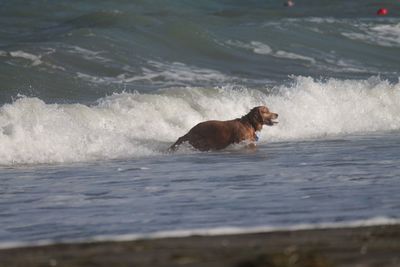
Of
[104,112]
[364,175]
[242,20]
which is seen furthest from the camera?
[242,20]

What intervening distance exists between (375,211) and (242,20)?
80.3 feet

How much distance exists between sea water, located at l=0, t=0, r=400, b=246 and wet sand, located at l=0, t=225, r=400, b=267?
603 mm

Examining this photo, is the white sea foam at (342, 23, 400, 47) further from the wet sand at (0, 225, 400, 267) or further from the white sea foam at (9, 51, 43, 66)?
the wet sand at (0, 225, 400, 267)

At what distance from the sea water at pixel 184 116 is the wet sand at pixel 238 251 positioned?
603 millimetres

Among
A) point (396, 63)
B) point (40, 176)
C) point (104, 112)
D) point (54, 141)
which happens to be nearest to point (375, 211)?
point (40, 176)

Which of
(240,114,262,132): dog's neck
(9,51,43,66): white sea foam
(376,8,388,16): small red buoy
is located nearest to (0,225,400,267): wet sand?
(240,114,262,132): dog's neck

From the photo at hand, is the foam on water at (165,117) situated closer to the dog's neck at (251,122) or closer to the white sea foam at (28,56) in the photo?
the dog's neck at (251,122)

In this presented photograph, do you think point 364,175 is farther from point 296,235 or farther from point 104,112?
point 104,112

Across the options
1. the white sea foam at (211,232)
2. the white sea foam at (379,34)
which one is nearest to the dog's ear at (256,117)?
the white sea foam at (211,232)

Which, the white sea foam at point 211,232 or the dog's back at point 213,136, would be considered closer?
the white sea foam at point 211,232

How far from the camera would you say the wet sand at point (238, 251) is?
4918 mm

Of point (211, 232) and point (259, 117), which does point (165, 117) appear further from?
point (211, 232)

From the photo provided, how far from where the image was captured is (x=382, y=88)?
63.4 feet

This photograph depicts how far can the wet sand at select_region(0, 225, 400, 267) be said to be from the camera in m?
4.92
